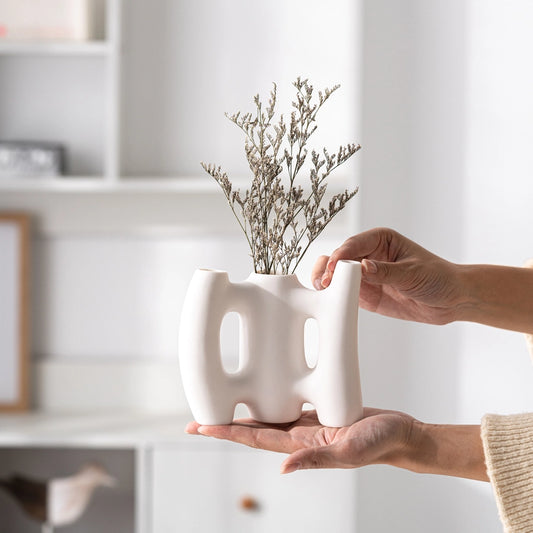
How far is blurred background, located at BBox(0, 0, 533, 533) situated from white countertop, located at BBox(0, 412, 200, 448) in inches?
1.2

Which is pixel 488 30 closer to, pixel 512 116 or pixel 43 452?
pixel 512 116

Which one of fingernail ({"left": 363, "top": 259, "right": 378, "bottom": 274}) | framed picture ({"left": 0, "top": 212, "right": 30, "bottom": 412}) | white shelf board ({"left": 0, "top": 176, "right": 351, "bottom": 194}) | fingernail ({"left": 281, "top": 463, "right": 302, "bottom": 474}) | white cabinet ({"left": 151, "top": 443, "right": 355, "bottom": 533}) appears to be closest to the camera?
fingernail ({"left": 281, "top": 463, "right": 302, "bottom": 474})

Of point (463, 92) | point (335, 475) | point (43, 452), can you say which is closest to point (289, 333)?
point (335, 475)

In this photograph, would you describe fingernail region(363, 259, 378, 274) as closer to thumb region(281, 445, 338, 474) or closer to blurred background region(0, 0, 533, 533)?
thumb region(281, 445, 338, 474)

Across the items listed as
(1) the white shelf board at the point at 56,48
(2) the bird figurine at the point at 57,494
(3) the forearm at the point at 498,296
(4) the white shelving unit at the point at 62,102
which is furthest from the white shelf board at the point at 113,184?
(3) the forearm at the point at 498,296

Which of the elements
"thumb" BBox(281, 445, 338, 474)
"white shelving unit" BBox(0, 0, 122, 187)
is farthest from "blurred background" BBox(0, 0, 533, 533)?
"thumb" BBox(281, 445, 338, 474)

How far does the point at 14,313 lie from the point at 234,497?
876mm

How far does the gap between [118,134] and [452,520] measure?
1420 millimetres

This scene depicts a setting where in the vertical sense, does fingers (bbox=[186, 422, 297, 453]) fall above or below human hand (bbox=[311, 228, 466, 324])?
below

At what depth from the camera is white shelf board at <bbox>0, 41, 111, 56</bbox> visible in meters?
2.08

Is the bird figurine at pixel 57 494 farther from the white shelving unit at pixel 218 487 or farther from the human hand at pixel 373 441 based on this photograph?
the human hand at pixel 373 441

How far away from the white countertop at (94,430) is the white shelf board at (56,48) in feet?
3.47

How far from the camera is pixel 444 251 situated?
2021mm

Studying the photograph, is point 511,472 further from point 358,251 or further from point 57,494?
point 57,494
